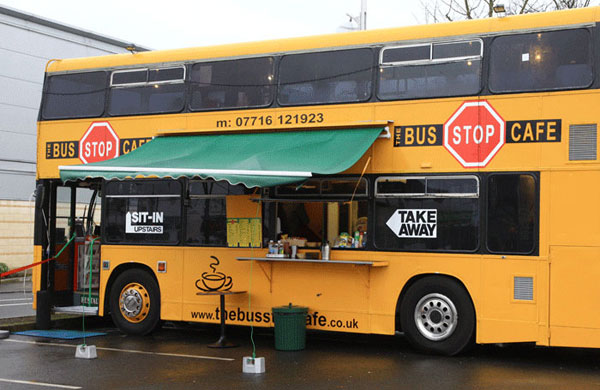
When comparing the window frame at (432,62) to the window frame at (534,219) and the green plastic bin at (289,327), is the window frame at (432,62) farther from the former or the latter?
the green plastic bin at (289,327)

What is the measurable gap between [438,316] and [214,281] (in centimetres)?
385

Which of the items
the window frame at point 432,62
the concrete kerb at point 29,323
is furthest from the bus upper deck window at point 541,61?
the concrete kerb at point 29,323

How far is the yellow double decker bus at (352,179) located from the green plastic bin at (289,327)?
1.32 ft

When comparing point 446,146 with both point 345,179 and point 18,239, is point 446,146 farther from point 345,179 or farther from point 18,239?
point 18,239

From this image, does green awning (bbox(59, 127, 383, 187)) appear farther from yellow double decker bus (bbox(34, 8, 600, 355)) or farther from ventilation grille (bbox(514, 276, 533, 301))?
ventilation grille (bbox(514, 276, 533, 301))

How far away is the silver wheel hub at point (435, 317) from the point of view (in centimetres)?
1148

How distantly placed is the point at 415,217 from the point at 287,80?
10.1ft

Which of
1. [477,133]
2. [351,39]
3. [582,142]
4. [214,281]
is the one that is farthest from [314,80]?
[582,142]

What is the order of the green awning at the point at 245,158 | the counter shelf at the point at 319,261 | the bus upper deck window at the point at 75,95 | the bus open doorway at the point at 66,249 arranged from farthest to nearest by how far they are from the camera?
the bus open doorway at the point at 66,249
the bus upper deck window at the point at 75,95
the counter shelf at the point at 319,261
the green awning at the point at 245,158

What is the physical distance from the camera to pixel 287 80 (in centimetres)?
1278

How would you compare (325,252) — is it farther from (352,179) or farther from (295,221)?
(352,179)

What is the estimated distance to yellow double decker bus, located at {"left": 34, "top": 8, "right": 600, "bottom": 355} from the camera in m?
10.8

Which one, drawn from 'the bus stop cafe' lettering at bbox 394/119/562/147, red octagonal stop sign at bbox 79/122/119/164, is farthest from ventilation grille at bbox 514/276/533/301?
red octagonal stop sign at bbox 79/122/119/164

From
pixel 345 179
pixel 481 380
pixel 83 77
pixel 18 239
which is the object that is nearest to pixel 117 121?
pixel 83 77
